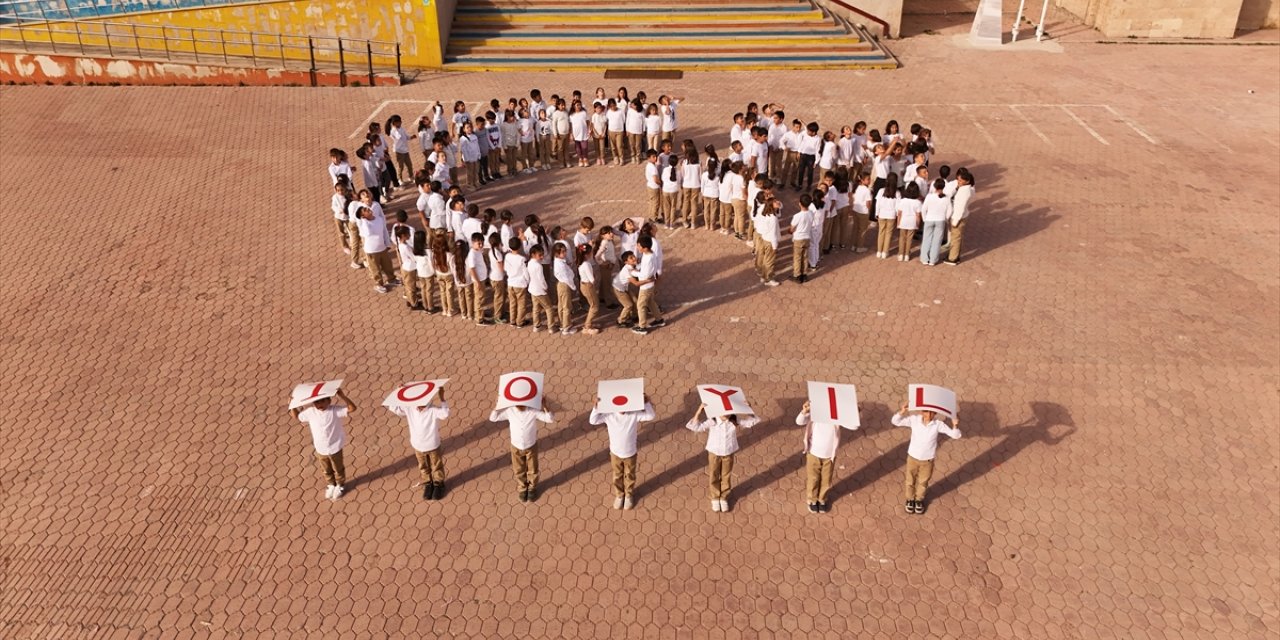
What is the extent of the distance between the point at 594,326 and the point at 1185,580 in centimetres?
759

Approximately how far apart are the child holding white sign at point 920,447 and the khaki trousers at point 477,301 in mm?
5997

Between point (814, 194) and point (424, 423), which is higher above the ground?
point (814, 194)

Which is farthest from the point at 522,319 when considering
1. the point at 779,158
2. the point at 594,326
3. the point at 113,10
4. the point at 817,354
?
the point at 113,10

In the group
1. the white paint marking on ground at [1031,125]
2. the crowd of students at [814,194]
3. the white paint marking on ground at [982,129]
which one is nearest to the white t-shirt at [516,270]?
the crowd of students at [814,194]

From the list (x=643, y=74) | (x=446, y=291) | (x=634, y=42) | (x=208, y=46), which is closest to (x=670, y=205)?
(x=446, y=291)

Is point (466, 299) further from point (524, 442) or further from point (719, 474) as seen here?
point (719, 474)

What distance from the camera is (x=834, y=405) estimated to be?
814cm

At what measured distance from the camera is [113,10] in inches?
864

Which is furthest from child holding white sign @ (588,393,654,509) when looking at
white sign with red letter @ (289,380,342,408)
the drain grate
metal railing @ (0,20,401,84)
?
metal railing @ (0,20,401,84)

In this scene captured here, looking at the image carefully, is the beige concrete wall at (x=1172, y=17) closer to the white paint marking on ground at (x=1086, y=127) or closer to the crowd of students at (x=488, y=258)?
the white paint marking on ground at (x=1086, y=127)

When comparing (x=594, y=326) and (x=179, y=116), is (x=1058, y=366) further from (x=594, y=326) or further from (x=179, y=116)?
(x=179, y=116)

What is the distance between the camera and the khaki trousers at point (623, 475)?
8500mm

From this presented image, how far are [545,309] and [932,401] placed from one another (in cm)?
550

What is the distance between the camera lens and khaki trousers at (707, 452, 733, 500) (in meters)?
8.42
